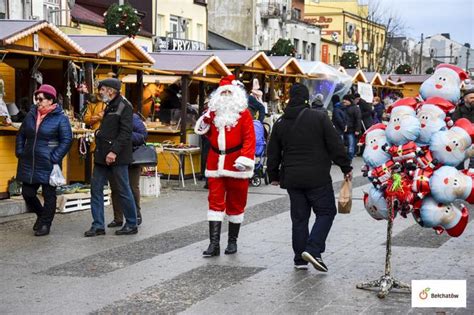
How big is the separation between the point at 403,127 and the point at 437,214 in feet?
2.56

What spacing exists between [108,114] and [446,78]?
13.9 feet

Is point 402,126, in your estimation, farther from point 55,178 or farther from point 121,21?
point 121,21

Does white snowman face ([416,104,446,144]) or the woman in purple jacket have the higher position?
white snowman face ([416,104,446,144])

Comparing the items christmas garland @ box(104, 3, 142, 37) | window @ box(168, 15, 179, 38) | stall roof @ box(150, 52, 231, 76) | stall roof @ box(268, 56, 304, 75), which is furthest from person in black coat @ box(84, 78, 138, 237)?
window @ box(168, 15, 179, 38)

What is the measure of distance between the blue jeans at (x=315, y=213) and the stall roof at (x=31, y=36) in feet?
18.5

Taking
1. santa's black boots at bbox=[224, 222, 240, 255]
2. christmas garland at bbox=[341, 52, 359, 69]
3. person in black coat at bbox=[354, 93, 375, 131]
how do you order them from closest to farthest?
santa's black boots at bbox=[224, 222, 240, 255] < person in black coat at bbox=[354, 93, 375, 131] < christmas garland at bbox=[341, 52, 359, 69]

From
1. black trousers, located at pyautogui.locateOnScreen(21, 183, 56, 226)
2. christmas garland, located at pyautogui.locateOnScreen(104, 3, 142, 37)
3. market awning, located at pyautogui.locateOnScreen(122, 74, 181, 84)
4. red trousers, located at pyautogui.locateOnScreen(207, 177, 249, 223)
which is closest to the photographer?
red trousers, located at pyautogui.locateOnScreen(207, 177, 249, 223)

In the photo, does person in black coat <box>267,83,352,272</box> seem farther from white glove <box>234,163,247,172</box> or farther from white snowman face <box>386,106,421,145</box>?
white snowman face <box>386,106,421,145</box>

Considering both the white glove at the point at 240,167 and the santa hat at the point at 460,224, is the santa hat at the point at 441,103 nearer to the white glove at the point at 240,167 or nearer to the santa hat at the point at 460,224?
the santa hat at the point at 460,224

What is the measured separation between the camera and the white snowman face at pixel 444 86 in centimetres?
783

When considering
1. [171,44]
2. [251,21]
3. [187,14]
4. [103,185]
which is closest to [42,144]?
[103,185]

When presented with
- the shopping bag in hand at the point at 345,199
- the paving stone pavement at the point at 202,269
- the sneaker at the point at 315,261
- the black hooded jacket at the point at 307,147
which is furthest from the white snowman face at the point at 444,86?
the sneaker at the point at 315,261

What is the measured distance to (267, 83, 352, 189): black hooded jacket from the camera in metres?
8.54

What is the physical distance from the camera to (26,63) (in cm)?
1541
